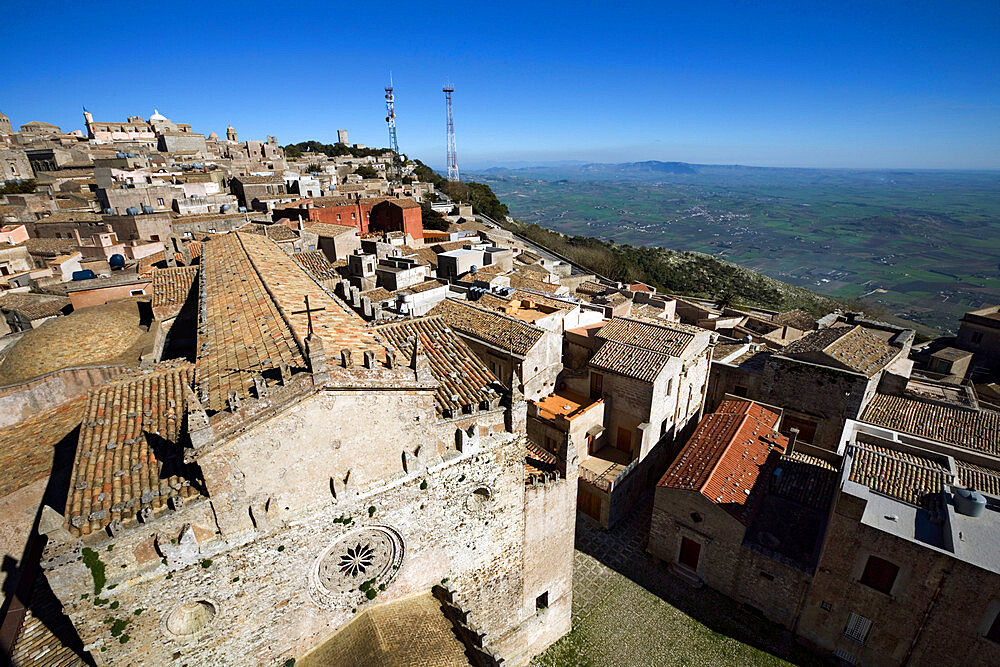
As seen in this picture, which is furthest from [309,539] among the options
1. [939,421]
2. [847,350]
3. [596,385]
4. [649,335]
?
[939,421]

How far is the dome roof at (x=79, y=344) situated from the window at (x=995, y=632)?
29.4 metres

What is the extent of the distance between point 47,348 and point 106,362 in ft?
10.3

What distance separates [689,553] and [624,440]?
575 centimetres

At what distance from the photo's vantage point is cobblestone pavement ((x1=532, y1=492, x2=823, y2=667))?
16.9 metres

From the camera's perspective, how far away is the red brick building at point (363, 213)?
47.0 m

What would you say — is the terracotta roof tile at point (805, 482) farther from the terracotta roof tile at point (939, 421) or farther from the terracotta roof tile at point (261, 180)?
the terracotta roof tile at point (261, 180)

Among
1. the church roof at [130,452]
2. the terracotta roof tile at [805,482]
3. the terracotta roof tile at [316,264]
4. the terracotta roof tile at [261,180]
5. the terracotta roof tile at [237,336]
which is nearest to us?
the church roof at [130,452]

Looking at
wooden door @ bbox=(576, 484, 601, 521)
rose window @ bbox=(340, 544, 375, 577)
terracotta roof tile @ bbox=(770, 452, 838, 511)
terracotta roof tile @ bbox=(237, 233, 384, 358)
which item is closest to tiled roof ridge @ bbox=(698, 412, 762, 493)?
terracotta roof tile @ bbox=(770, 452, 838, 511)

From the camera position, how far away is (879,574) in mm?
15016

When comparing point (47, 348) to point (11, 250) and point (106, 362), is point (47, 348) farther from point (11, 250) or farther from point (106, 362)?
point (11, 250)

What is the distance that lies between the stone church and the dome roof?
6928 mm

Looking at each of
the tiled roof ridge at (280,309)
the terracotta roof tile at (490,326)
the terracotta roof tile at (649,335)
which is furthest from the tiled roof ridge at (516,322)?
the tiled roof ridge at (280,309)

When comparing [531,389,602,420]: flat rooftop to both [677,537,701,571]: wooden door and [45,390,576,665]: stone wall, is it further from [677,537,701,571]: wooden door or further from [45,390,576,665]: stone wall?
[45,390,576,665]: stone wall

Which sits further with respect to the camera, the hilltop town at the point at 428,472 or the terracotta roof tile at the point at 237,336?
the terracotta roof tile at the point at 237,336
